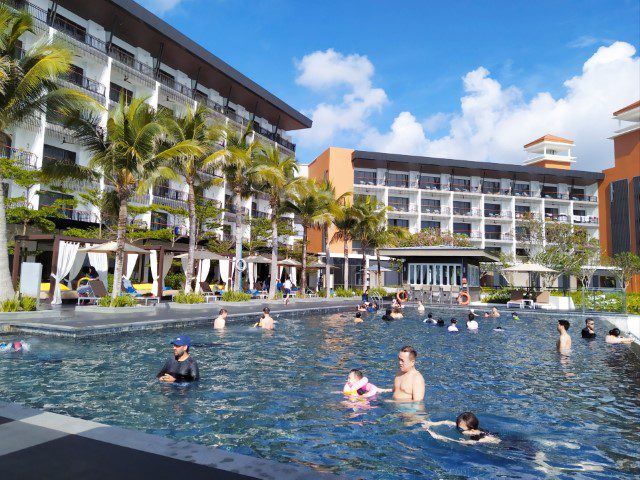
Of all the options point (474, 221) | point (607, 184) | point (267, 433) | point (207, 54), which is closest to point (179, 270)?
point (207, 54)

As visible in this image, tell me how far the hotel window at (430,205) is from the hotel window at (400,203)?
230cm

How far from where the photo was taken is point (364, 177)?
56.7 meters

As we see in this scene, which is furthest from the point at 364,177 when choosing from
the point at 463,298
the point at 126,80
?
the point at 126,80

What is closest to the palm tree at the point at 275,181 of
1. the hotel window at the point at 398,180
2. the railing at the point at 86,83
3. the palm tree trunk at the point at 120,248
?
the palm tree trunk at the point at 120,248

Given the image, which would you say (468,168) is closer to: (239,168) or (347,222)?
(347,222)

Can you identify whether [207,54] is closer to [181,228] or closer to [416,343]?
[181,228]

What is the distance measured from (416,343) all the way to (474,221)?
1846 inches

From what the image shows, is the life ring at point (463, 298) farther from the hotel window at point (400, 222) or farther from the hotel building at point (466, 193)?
the hotel window at point (400, 222)

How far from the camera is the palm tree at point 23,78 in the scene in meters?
15.1

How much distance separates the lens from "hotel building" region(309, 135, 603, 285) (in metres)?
56.1

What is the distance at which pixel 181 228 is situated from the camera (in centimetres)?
3672

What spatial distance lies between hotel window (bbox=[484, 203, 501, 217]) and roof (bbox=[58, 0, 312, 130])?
26.9 meters

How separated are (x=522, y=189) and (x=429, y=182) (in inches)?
520

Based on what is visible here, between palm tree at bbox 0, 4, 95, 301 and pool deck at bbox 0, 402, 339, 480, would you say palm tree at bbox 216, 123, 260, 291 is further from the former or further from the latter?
pool deck at bbox 0, 402, 339, 480
